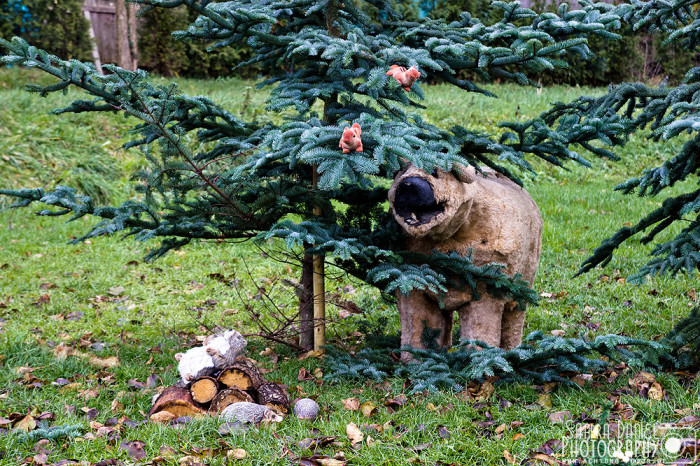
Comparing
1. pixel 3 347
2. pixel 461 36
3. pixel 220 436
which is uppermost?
pixel 461 36

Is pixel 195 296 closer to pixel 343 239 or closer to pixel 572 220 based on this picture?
pixel 343 239

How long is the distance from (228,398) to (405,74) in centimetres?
223

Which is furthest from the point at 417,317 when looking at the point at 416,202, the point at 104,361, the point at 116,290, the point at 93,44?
the point at 93,44

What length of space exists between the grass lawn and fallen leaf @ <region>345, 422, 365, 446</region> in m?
0.04

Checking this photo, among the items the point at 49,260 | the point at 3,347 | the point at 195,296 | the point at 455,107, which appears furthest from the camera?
the point at 455,107

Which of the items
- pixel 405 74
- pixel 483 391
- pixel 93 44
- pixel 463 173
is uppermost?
pixel 405 74

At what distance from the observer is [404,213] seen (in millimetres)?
3906

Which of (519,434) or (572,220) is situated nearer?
(519,434)

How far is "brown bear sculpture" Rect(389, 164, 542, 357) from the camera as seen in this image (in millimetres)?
3877

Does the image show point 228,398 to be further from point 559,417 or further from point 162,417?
point 559,417

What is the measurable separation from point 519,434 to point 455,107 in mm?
11352

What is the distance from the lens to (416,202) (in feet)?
12.7

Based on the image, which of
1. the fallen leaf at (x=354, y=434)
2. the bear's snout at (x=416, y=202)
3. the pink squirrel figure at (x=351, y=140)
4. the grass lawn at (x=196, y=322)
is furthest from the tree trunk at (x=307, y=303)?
the pink squirrel figure at (x=351, y=140)

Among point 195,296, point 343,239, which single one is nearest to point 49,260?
point 195,296
